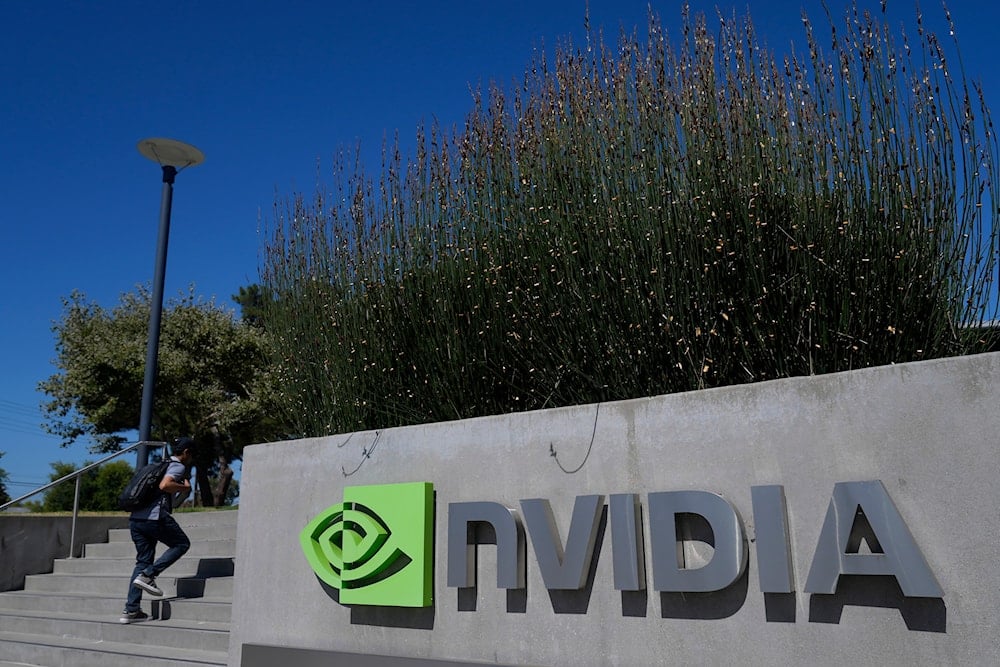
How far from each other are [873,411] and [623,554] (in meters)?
1.24

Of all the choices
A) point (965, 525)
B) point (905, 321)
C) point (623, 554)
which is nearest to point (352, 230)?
point (623, 554)

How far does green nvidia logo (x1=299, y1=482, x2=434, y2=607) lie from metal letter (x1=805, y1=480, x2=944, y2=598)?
207 centimetres

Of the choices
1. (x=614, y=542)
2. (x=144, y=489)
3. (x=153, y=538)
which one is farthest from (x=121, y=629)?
(x=614, y=542)

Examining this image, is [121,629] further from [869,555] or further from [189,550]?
[869,555]

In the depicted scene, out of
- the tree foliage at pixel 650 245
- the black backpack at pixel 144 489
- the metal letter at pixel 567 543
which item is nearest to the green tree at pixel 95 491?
the black backpack at pixel 144 489

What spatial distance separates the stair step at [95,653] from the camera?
556 cm

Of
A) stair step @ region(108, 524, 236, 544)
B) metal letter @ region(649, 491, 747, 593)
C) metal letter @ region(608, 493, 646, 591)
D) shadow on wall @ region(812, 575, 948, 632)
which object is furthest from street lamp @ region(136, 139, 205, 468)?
shadow on wall @ region(812, 575, 948, 632)

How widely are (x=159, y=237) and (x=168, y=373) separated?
9665mm

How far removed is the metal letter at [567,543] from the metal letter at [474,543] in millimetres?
125

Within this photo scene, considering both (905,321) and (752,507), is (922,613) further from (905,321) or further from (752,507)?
(905,321)

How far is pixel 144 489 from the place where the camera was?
655 cm

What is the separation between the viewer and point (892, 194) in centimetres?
372

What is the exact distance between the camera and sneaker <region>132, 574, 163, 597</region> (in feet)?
20.9

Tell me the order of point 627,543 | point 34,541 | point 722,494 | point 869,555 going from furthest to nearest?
point 34,541 < point 627,543 < point 722,494 < point 869,555
